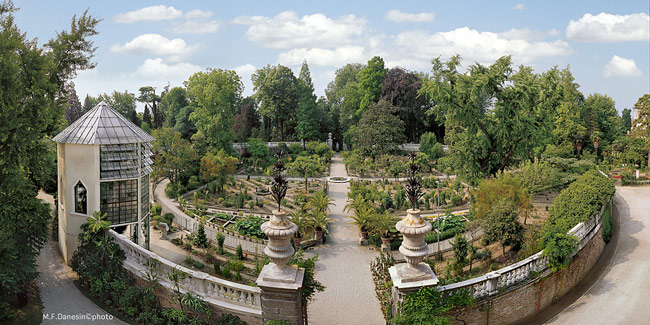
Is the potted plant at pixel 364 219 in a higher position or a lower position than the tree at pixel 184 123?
lower

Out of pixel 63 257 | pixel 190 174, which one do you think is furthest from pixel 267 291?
pixel 190 174

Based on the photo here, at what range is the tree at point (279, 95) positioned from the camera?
185 ft

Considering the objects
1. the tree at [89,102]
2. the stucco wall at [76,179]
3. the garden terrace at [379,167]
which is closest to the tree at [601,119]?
the garden terrace at [379,167]

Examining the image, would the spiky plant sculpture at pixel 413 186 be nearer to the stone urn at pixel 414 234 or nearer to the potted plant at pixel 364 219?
the potted plant at pixel 364 219

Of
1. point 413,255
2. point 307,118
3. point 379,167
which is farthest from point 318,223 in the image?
point 307,118

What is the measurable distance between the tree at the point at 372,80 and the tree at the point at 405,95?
1.67 m

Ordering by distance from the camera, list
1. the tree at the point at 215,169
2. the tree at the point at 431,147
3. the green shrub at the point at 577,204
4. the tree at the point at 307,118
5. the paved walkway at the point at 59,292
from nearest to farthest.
A: the paved walkway at the point at 59,292 < the green shrub at the point at 577,204 < the tree at the point at 215,169 < the tree at the point at 431,147 < the tree at the point at 307,118

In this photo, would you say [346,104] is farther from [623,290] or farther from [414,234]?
[414,234]

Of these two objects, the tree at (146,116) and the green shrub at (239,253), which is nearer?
the green shrub at (239,253)

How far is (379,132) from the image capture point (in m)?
46.1

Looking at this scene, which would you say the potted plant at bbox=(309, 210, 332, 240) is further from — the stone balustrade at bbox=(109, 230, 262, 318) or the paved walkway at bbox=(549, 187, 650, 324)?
the paved walkway at bbox=(549, 187, 650, 324)

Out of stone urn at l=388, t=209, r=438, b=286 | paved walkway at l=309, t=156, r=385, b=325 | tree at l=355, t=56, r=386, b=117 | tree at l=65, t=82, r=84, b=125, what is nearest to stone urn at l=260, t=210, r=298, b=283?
stone urn at l=388, t=209, r=438, b=286

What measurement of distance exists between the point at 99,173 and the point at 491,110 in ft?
69.4

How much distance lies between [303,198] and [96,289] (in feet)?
55.1
